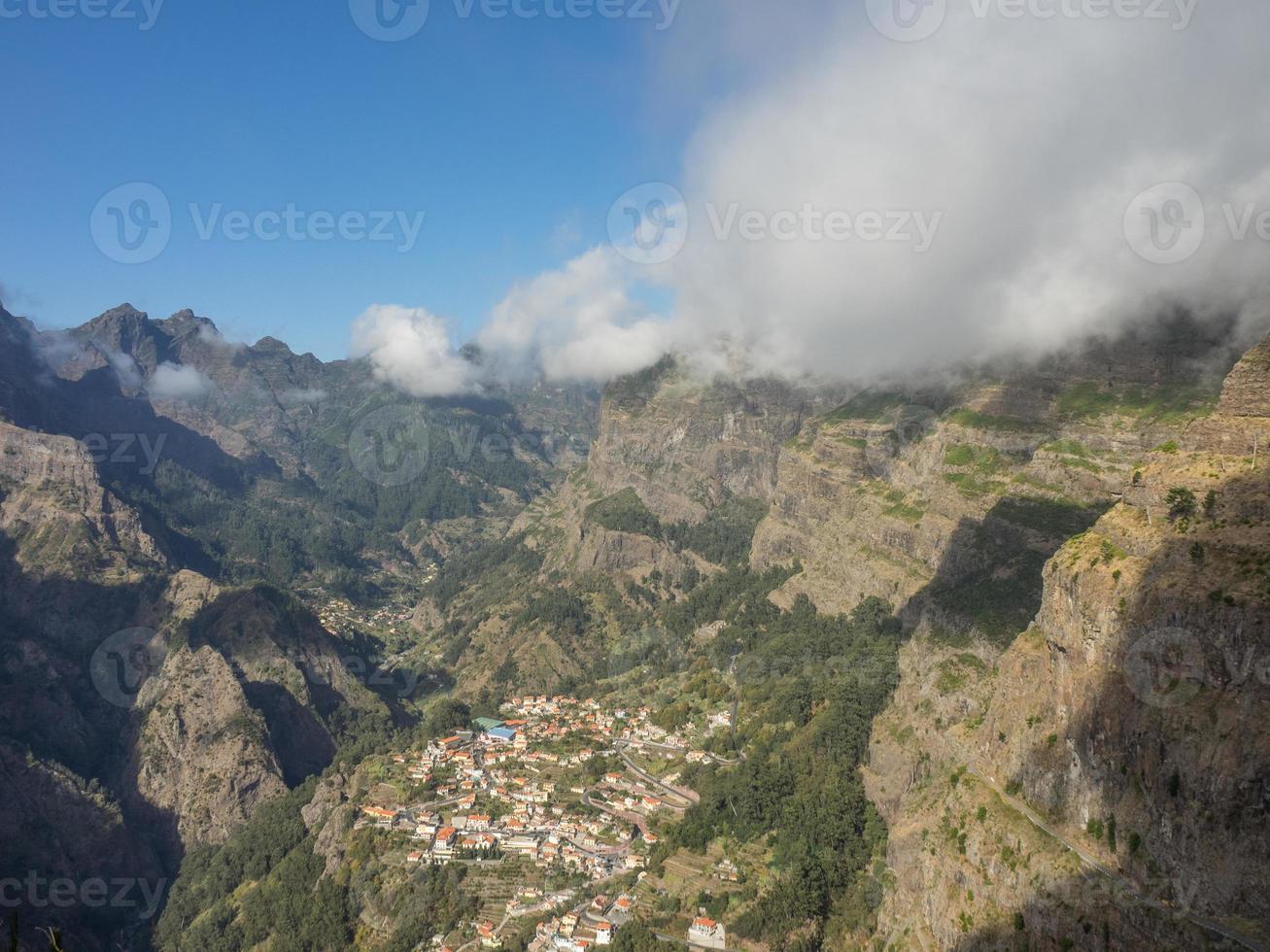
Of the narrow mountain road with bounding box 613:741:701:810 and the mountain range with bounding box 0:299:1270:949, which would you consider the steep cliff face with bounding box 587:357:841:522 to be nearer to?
the mountain range with bounding box 0:299:1270:949

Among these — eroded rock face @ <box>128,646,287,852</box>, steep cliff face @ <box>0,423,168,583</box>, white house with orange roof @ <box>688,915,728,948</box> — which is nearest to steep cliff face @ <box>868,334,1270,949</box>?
white house with orange roof @ <box>688,915,728,948</box>

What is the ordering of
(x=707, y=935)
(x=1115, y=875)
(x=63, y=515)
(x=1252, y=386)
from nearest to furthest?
(x=1115, y=875) → (x=1252, y=386) → (x=707, y=935) → (x=63, y=515)

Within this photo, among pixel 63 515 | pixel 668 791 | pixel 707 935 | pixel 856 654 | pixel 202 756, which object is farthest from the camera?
pixel 63 515

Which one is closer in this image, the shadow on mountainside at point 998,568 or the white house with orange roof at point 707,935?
the white house with orange roof at point 707,935

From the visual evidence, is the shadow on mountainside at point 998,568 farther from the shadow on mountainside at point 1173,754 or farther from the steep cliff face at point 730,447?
the steep cliff face at point 730,447

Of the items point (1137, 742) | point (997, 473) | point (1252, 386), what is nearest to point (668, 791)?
point (997, 473)

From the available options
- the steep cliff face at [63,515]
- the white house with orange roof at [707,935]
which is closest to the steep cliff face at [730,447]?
the steep cliff face at [63,515]

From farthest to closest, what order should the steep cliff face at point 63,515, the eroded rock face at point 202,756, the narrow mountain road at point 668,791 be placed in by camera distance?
the steep cliff face at point 63,515, the eroded rock face at point 202,756, the narrow mountain road at point 668,791

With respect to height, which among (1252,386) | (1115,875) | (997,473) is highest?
(1252,386)

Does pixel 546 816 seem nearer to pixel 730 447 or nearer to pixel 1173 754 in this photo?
pixel 1173 754
